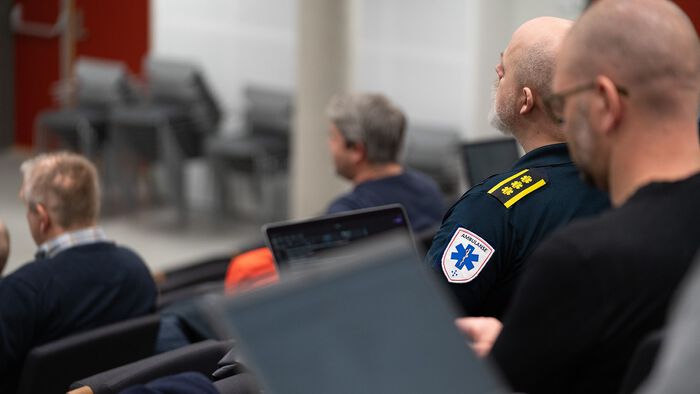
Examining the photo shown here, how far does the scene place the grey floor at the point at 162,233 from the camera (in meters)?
7.25

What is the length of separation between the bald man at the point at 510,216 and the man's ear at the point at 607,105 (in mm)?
653

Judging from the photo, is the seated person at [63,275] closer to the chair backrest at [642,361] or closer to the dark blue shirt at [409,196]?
the dark blue shirt at [409,196]

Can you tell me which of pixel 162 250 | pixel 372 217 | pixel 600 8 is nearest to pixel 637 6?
pixel 600 8

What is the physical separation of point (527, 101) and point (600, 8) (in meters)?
0.71

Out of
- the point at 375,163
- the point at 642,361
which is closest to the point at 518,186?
the point at 642,361

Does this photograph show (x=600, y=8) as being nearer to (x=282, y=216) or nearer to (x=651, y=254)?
(x=651, y=254)

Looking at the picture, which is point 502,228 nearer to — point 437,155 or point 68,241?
point 68,241

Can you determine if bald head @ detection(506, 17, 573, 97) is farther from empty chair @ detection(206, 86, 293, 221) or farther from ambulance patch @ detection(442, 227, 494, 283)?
empty chair @ detection(206, 86, 293, 221)

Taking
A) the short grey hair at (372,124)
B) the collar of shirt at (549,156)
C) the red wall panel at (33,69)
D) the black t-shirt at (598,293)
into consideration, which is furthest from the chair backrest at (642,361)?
the red wall panel at (33,69)

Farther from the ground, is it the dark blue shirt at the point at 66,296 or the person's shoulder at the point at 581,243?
the person's shoulder at the point at 581,243

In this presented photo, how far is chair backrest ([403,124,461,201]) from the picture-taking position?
6988 mm

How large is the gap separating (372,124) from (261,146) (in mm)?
3545

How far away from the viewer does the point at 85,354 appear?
3219 millimetres

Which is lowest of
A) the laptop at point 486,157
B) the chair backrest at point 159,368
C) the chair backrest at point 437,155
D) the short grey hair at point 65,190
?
the chair backrest at point 437,155
